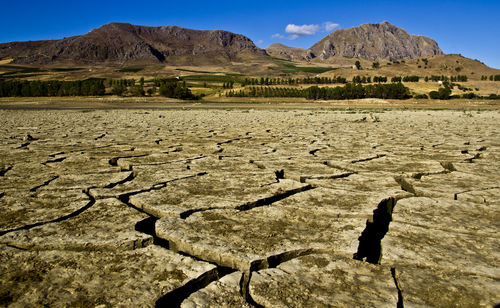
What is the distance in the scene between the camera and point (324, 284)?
1127mm

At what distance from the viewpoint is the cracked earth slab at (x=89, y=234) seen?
1423 mm

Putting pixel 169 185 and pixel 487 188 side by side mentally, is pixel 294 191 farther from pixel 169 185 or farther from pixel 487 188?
pixel 487 188

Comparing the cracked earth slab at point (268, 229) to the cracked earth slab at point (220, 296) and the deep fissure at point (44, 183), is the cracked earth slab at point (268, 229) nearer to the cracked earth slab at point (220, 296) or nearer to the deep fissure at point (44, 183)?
the cracked earth slab at point (220, 296)

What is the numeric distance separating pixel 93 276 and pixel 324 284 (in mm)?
793

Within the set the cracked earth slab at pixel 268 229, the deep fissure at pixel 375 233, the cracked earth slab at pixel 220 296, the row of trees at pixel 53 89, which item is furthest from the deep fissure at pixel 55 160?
the row of trees at pixel 53 89

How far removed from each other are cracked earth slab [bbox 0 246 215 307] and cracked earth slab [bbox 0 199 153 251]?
0.05m

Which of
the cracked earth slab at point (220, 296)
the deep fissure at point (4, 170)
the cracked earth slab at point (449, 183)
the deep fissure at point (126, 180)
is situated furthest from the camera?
the deep fissure at point (4, 170)

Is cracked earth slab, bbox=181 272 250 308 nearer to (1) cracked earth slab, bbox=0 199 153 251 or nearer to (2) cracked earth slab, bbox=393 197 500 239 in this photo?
(1) cracked earth slab, bbox=0 199 153 251

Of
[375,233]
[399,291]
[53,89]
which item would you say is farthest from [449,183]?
[53,89]

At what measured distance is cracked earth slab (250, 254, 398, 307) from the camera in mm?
1031

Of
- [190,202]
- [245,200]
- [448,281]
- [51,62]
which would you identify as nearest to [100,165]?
[190,202]

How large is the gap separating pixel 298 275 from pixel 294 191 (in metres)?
1.07

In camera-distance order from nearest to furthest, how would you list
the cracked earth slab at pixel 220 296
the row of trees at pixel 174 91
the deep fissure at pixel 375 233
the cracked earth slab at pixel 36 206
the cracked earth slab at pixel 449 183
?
the cracked earth slab at pixel 220 296 → the deep fissure at pixel 375 233 → the cracked earth slab at pixel 36 206 → the cracked earth slab at pixel 449 183 → the row of trees at pixel 174 91

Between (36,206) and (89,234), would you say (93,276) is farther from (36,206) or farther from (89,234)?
(36,206)
